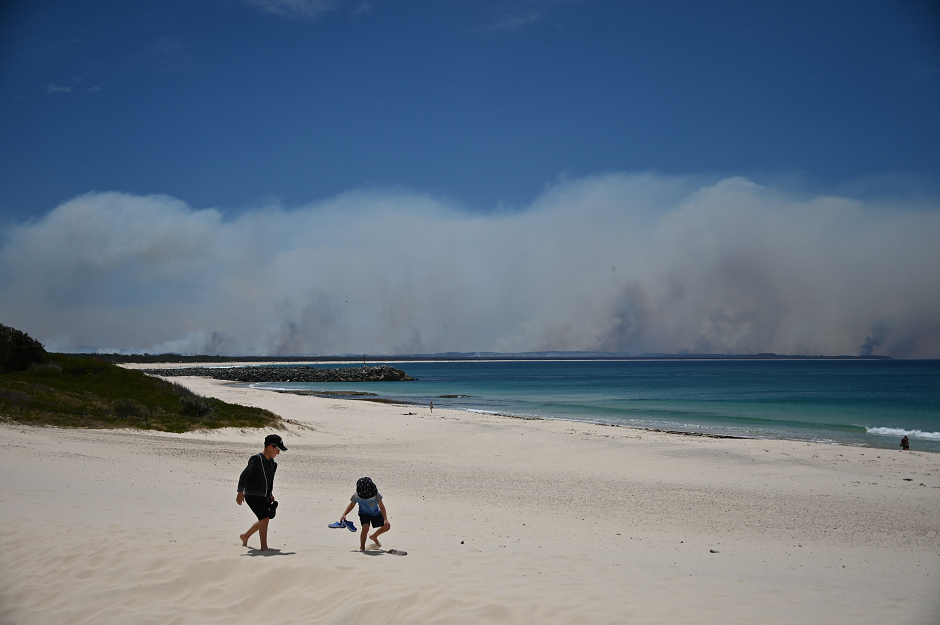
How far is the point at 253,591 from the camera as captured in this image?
6.39m

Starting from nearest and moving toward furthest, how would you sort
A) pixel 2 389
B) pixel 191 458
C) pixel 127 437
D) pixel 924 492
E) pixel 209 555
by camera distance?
1. pixel 209 555
2. pixel 924 492
3. pixel 191 458
4. pixel 127 437
5. pixel 2 389

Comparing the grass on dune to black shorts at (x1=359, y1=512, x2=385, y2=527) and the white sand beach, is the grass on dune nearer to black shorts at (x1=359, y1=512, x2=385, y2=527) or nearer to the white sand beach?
the white sand beach

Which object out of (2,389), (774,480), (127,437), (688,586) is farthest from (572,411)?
(688,586)

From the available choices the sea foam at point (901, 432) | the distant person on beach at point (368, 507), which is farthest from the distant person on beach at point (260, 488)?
the sea foam at point (901, 432)

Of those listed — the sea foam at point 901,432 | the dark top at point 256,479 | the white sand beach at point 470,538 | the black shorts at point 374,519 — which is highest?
the dark top at point 256,479

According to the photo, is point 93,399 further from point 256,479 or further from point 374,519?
point 374,519

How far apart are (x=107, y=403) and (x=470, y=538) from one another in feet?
72.0

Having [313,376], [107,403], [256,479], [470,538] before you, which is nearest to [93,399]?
[107,403]

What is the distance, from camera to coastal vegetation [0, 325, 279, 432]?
72.1 feet

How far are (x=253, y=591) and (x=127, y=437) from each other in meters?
16.6

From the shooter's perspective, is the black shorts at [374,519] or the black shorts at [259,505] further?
the black shorts at [374,519]

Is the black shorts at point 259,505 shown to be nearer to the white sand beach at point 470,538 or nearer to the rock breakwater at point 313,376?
the white sand beach at point 470,538

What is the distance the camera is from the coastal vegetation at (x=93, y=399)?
72.1 ft

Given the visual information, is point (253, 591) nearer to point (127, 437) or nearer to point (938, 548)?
point (938, 548)
